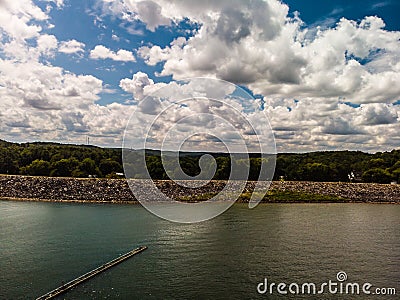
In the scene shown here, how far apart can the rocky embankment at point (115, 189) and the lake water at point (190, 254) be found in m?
17.5

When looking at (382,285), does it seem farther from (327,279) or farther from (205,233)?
(205,233)

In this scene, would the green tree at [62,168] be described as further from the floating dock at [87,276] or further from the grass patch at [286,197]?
the floating dock at [87,276]

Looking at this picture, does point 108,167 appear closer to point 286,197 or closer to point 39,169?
point 39,169

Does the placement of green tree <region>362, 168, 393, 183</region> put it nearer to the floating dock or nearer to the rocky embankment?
the rocky embankment

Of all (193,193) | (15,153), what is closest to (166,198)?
(193,193)

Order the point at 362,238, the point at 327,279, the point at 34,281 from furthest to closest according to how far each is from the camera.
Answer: the point at 362,238
the point at 327,279
the point at 34,281

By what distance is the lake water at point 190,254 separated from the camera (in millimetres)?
19328

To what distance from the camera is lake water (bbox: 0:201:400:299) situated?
19328 mm

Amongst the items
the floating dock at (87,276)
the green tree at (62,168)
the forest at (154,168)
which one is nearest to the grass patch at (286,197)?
the forest at (154,168)

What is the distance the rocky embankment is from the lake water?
17456 millimetres

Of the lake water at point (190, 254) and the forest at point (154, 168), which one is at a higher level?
the forest at point (154, 168)

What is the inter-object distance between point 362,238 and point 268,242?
9.65m

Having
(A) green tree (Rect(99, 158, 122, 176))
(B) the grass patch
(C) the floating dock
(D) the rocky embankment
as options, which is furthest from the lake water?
(A) green tree (Rect(99, 158, 122, 176))

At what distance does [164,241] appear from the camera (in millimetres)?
30031
